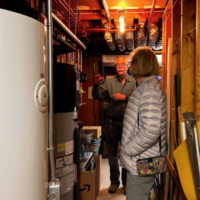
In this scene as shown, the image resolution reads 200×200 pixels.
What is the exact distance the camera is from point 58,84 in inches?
70.6

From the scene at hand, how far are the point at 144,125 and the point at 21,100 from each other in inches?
35.7

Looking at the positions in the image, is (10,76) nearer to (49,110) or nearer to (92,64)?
(49,110)

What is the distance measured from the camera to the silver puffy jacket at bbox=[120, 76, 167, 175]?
5.13 feet

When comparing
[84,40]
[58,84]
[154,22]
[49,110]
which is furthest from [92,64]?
[49,110]

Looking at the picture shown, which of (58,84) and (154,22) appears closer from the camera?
(58,84)

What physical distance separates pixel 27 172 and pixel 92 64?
5249mm

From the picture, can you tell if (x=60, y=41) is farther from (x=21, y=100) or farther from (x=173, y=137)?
(x=173, y=137)

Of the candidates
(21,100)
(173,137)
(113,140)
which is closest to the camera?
(21,100)

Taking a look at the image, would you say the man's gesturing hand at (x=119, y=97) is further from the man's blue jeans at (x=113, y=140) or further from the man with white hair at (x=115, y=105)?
the man's blue jeans at (x=113, y=140)

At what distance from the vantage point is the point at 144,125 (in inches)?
61.6

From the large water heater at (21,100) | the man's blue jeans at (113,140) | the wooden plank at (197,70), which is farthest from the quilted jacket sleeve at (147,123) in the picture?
the man's blue jeans at (113,140)

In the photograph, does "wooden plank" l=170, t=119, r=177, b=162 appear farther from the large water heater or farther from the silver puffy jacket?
the large water heater

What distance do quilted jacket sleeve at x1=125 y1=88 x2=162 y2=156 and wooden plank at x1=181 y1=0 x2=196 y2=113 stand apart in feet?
0.97

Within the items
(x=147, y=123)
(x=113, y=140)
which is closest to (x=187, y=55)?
(x=147, y=123)
